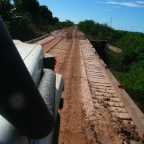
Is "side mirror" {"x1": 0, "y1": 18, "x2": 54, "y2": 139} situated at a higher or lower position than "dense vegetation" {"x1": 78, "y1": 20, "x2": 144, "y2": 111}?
higher

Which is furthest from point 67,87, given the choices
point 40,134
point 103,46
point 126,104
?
point 103,46

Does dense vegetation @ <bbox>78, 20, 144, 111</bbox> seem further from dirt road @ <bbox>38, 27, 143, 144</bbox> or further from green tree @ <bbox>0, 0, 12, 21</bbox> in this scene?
Result: green tree @ <bbox>0, 0, 12, 21</bbox>

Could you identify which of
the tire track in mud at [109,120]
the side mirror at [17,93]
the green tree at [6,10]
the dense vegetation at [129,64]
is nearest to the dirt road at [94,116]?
the tire track in mud at [109,120]

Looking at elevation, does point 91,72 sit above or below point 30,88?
below

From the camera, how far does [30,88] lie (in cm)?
108

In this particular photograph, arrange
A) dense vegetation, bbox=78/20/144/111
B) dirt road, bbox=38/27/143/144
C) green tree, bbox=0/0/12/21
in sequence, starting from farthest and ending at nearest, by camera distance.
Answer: green tree, bbox=0/0/12/21 → dense vegetation, bbox=78/20/144/111 → dirt road, bbox=38/27/143/144

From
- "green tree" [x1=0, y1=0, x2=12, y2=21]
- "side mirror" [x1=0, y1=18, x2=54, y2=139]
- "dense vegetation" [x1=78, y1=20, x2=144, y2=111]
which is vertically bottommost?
"dense vegetation" [x1=78, y1=20, x2=144, y2=111]

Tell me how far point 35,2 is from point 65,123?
4561 centimetres

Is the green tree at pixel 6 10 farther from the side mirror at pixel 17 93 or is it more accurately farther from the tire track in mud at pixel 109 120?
the side mirror at pixel 17 93

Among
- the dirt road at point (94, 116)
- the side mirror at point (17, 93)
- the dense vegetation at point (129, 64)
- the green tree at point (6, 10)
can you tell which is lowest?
the dense vegetation at point (129, 64)

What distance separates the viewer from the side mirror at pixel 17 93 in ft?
3.24

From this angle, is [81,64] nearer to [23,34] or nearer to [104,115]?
[104,115]

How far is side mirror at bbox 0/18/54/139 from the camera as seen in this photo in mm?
987

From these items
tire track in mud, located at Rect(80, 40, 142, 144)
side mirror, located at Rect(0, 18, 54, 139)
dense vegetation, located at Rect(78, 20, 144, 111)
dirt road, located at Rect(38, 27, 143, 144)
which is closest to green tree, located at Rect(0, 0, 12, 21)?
dense vegetation, located at Rect(78, 20, 144, 111)
